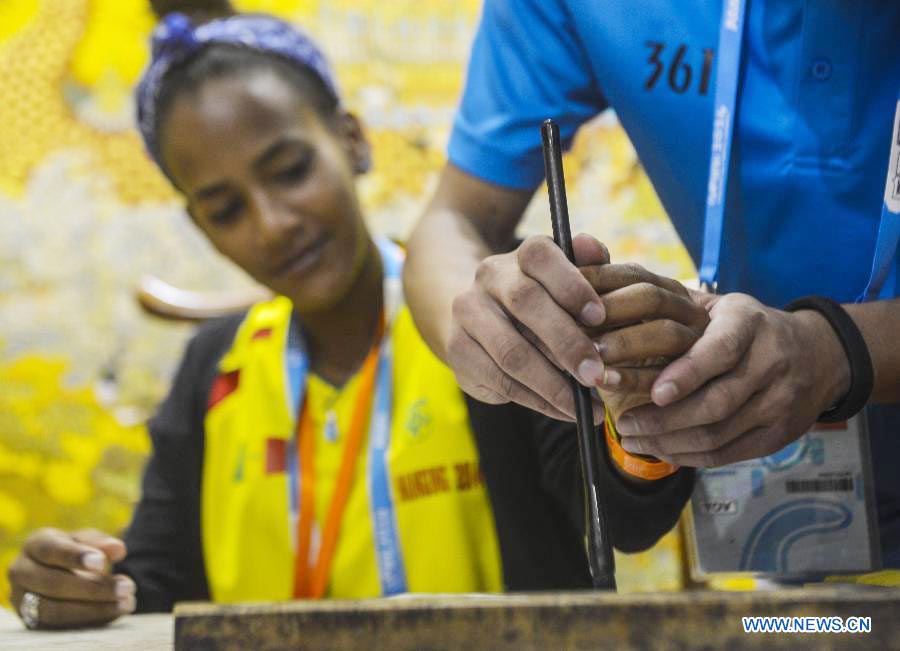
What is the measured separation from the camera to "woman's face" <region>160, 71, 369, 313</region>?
136cm

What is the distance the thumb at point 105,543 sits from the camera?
1073mm

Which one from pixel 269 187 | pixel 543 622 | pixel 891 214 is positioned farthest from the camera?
pixel 269 187

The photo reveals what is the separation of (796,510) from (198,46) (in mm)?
1005

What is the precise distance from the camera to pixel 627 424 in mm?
712

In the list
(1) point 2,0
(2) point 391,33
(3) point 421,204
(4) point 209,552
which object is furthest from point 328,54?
(4) point 209,552

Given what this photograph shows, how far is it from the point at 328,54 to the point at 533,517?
1.24 metres

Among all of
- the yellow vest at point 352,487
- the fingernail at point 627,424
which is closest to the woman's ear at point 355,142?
the yellow vest at point 352,487

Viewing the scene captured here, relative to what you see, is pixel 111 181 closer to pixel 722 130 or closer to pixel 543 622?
pixel 722 130

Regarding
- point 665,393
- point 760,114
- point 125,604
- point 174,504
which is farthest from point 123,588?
point 760,114

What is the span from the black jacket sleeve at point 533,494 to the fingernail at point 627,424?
16.7 inches

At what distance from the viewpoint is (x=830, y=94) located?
2.72 feet

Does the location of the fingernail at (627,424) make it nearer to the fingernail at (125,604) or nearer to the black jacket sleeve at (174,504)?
the fingernail at (125,604)

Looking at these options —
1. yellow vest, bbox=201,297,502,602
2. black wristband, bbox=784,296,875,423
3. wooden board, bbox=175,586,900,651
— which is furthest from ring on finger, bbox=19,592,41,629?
black wristband, bbox=784,296,875,423

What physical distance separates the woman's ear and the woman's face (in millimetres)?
95
